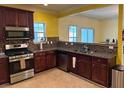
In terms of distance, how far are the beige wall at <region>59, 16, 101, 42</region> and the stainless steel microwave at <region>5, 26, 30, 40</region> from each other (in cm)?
225

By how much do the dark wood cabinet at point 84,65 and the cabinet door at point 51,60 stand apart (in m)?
1.25

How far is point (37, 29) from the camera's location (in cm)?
512

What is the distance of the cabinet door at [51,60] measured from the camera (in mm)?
4739

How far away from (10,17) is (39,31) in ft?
5.16

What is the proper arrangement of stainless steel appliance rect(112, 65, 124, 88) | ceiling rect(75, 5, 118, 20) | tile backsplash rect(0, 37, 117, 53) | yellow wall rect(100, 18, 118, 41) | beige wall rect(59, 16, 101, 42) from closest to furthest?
1. stainless steel appliance rect(112, 65, 124, 88)
2. tile backsplash rect(0, 37, 117, 53)
3. ceiling rect(75, 5, 118, 20)
4. beige wall rect(59, 16, 101, 42)
5. yellow wall rect(100, 18, 118, 41)

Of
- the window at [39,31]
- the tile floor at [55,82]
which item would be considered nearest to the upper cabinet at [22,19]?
the window at [39,31]

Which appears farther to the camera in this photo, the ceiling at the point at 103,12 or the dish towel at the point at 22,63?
the ceiling at the point at 103,12

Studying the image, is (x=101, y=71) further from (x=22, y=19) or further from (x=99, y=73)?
(x=22, y=19)

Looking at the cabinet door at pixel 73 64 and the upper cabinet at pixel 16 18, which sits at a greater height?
the upper cabinet at pixel 16 18

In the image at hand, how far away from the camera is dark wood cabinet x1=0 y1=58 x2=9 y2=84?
344 cm

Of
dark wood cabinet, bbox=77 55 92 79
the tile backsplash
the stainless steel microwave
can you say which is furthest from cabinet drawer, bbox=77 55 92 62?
the stainless steel microwave

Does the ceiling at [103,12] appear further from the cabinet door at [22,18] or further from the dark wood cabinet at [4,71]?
the dark wood cabinet at [4,71]

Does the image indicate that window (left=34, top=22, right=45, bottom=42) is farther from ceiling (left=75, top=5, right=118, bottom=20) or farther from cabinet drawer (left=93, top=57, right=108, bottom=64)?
cabinet drawer (left=93, top=57, right=108, bottom=64)
